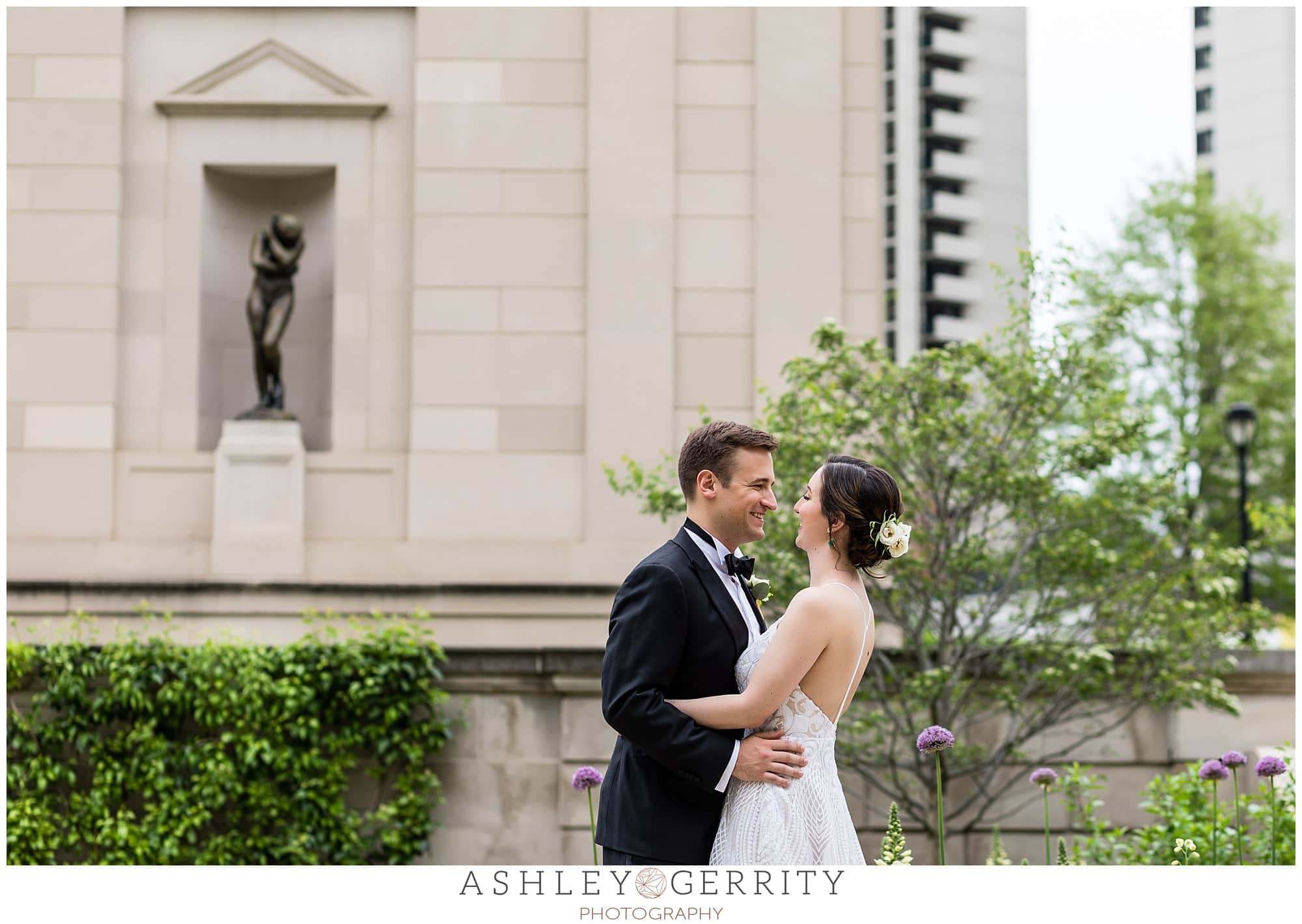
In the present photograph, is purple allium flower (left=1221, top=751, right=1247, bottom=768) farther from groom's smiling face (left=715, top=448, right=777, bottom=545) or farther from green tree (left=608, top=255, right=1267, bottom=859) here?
groom's smiling face (left=715, top=448, right=777, bottom=545)

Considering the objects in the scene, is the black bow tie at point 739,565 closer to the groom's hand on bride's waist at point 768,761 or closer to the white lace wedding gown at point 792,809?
the white lace wedding gown at point 792,809

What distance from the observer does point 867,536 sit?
4.28 metres

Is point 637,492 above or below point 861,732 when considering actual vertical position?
above

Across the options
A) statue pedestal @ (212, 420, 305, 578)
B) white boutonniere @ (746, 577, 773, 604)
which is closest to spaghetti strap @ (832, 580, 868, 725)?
white boutonniere @ (746, 577, 773, 604)

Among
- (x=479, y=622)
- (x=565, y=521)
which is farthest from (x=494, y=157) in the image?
(x=479, y=622)

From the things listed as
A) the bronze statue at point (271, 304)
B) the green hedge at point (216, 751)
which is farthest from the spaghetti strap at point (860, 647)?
the bronze statue at point (271, 304)

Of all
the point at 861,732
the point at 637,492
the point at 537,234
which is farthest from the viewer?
the point at 537,234

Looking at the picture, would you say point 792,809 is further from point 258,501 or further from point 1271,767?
point 258,501

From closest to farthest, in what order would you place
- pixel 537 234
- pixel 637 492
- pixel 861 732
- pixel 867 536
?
1. pixel 867 536
2. pixel 861 732
3. pixel 637 492
4. pixel 537 234

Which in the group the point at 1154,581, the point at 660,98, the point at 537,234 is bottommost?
the point at 1154,581

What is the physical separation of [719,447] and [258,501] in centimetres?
766

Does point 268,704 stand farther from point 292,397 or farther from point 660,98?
point 660,98

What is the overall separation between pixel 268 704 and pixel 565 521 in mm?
2810
